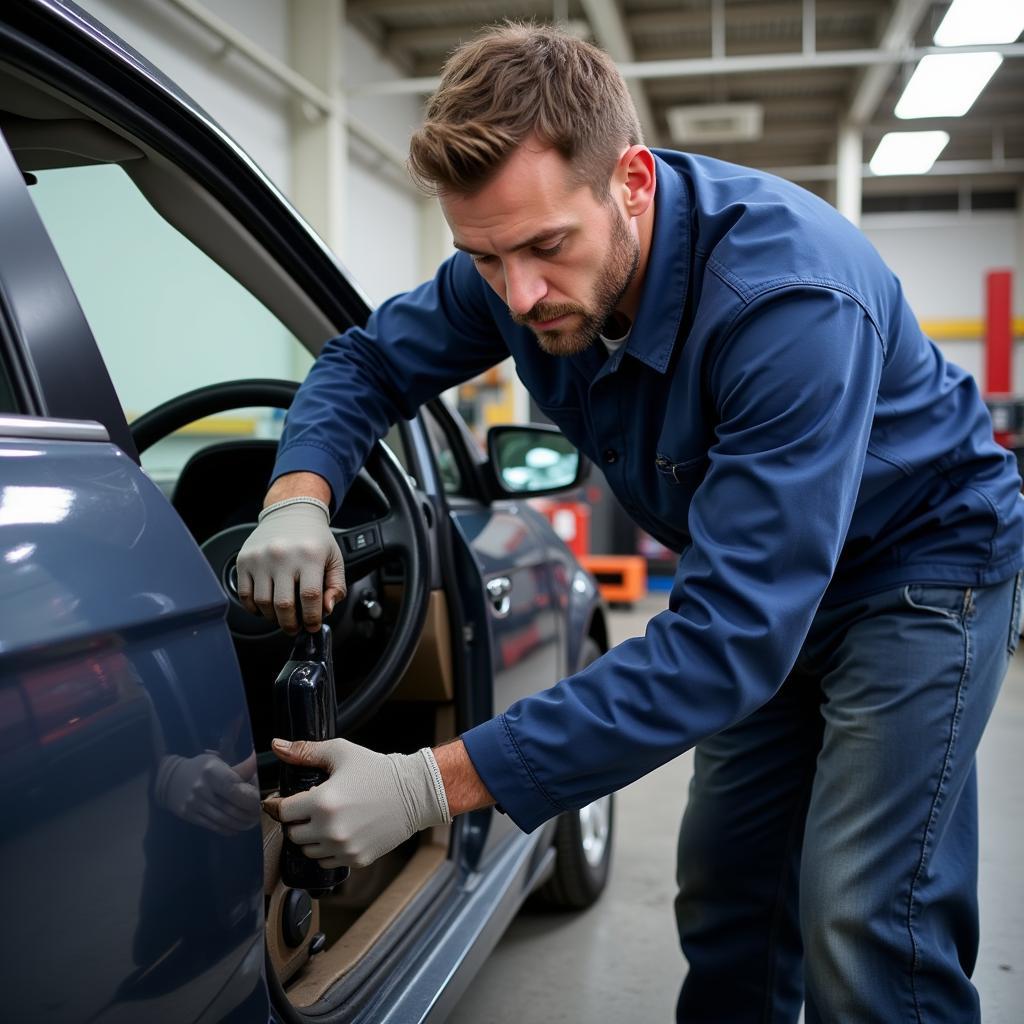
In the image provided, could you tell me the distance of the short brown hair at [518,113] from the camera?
1267 millimetres

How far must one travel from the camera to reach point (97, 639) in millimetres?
840

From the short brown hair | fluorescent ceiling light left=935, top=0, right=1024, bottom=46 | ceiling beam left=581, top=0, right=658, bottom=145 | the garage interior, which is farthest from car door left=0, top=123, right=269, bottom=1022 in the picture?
fluorescent ceiling light left=935, top=0, right=1024, bottom=46

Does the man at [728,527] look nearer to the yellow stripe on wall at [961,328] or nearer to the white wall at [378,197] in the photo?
the white wall at [378,197]

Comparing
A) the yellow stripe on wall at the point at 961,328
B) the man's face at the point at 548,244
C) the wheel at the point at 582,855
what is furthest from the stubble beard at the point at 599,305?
the yellow stripe on wall at the point at 961,328

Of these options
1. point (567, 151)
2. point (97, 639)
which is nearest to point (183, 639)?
point (97, 639)

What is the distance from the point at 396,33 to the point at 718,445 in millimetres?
9959

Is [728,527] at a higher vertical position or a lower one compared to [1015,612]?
higher

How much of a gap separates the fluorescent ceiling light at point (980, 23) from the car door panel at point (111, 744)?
7.88 m

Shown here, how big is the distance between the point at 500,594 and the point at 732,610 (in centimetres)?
96

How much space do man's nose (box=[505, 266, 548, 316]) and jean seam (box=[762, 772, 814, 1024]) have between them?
968mm

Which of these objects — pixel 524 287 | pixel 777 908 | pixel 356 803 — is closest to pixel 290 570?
pixel 356 803

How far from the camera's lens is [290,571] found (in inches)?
57.3

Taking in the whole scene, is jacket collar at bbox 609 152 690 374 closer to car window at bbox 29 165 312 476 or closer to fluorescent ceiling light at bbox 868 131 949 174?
car window at bbox 29 165 312 476

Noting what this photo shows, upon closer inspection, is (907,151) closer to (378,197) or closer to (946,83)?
(946,83)
